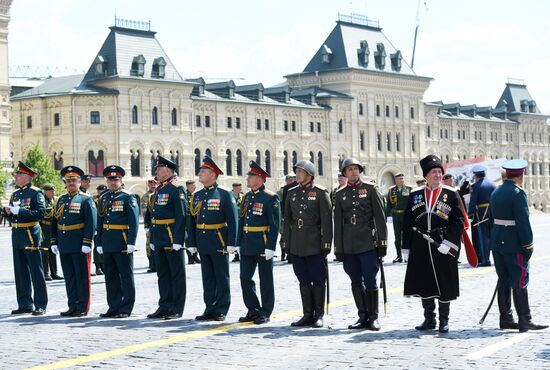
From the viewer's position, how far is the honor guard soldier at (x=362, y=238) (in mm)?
11391

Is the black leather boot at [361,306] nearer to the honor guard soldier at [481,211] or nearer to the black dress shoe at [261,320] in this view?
the black dress shoe at [261,320]

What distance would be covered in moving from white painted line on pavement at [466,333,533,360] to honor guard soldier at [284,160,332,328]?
6.91 ft

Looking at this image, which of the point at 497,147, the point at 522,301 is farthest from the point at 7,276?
the point at 497,147

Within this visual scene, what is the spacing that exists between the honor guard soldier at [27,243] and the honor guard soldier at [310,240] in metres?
3.39

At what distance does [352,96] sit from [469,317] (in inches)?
2860

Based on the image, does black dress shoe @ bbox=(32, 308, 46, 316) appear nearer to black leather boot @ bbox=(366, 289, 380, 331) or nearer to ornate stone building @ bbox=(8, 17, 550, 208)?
black leather boot @ bbox=(366, 289, 380, 331)

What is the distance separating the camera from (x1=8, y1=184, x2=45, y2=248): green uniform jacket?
529 inches

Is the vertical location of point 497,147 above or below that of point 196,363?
above

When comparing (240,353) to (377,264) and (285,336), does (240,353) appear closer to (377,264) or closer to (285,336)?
(285,336)

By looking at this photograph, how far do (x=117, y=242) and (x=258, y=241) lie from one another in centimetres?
179

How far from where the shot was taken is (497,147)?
106 meters

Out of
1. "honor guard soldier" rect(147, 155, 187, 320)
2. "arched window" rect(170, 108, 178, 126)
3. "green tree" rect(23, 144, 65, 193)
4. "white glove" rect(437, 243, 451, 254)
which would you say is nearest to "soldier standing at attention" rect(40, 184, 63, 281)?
"honor guard soldier" rect(147, 155, 187, 320)

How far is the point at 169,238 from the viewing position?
12703 mm

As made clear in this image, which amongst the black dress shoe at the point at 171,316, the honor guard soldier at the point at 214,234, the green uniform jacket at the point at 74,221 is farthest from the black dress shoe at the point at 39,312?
the honor guard soldier at the point at 214,234
